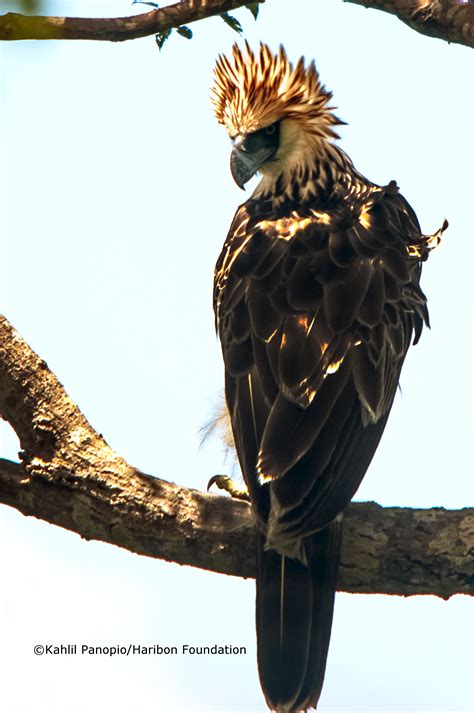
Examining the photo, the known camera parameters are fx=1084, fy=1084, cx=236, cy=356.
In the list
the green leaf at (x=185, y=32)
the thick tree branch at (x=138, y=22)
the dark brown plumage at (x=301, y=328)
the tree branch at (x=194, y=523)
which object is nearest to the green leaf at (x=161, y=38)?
the green leaf at (x=185, y=32)

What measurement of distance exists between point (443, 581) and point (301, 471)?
0.80 metres

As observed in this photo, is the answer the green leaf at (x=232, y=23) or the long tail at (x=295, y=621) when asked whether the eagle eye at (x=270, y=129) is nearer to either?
the green leaf at (x=232, y=23)

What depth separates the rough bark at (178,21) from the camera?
10.00 ft

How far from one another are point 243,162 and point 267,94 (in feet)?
1.85

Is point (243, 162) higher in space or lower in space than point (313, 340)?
higher

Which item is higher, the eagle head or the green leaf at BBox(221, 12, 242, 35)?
the eagle head

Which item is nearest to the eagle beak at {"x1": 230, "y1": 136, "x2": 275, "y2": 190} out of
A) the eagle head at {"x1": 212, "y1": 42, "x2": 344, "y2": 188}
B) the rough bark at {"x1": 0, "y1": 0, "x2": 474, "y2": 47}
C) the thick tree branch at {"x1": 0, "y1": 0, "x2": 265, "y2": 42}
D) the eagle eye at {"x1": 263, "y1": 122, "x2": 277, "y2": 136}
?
the eagle head at {"x1": 212, "y1": 42, "x2": 344, "y2": 188}

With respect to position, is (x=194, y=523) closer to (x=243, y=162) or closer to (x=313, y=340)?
(x=313, y=340)

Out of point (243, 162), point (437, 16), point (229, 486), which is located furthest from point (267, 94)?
point (229, 486)

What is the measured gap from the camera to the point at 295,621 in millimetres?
4344

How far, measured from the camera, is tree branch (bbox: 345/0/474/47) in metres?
5.00

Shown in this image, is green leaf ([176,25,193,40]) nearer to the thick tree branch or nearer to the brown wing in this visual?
the thick tree branch

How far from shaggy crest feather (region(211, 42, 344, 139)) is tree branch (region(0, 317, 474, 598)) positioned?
213cm

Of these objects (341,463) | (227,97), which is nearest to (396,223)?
(227,97)
